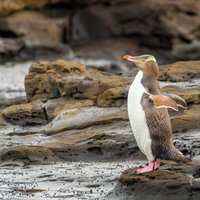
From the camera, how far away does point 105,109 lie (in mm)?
13227

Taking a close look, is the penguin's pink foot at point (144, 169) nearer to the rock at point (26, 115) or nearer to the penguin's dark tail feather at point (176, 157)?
the penguin's dark tail feather at point (176, 157)

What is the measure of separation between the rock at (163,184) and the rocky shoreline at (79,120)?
35 cm

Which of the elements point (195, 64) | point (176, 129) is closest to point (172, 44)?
point (195, 64)

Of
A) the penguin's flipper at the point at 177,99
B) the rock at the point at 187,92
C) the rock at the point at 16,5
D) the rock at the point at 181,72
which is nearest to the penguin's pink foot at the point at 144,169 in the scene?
the penguin's flipper at the point at 177,99

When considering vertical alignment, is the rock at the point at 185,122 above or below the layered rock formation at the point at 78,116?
above

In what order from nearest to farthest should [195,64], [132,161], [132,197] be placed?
[132,197] → [132,161] → [195,64]

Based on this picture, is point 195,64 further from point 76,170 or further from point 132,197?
point 132,197

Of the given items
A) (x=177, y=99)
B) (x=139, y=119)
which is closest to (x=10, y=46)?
(x=177, y=99)

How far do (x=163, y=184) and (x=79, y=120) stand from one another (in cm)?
400

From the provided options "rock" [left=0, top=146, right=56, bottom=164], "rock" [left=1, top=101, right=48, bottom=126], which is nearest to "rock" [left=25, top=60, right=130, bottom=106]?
"rock" [left=1, top=101, right=48, bottom=126]

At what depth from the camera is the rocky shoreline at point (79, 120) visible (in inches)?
455

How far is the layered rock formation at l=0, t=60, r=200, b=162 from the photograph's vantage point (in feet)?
38.5

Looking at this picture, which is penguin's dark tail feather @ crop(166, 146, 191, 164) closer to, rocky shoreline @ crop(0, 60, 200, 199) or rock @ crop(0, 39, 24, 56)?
rocky shoreline @ crop(0, 60, 200, 199)

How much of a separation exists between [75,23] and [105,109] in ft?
62.9
